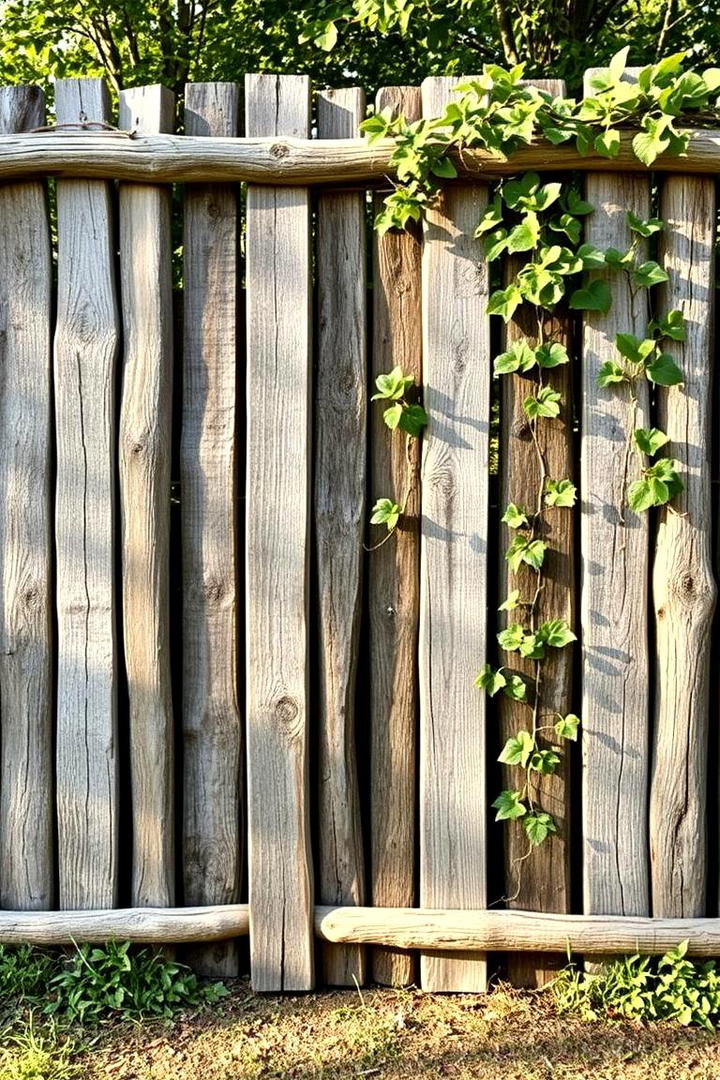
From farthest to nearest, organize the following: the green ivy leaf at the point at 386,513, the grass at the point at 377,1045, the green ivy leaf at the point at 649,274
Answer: the green ivy leaf at the point at 386,513, the green ivy leaf at the point at 649,274, the grass at the point at 377,1045

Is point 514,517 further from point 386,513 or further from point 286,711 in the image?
point 286,711

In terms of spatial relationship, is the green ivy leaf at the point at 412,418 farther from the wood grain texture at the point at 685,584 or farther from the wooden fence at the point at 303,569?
the wood grain texture at the point at 685,584

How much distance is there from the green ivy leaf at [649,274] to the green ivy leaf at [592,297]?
0.33 feet

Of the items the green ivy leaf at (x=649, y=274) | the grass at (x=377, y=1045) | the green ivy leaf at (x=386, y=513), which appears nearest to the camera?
the grass at (x=377, y=1045)

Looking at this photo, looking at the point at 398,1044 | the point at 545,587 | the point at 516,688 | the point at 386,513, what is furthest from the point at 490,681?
the point at 398,1044

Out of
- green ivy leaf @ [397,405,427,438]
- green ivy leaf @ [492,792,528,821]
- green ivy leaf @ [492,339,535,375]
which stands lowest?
green ivy leaf @ [492,792,528,821]

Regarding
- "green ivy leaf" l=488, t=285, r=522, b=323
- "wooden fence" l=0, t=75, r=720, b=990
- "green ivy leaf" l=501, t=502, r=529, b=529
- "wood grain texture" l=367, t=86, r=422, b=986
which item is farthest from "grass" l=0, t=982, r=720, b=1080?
"green ivy leaf" l=488, t=285, r=522, b=323

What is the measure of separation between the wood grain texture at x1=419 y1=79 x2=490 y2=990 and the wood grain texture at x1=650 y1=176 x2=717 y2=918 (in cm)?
54

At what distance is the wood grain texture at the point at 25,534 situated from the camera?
2.98 metres

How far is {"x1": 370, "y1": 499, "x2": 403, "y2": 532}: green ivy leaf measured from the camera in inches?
115

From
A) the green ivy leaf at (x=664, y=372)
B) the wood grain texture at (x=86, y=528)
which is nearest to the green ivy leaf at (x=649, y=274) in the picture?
the green ivy leaf at (x=664, y=372)

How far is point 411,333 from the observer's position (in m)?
2.96

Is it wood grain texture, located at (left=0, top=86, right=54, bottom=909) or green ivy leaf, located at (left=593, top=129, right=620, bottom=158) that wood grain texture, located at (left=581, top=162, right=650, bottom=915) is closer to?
green ivy leaf, located at (left=593, top=129, right=620, bottom=158)

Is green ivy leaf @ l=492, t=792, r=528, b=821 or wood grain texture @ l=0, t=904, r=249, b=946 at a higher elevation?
green ivy leaf @ l=492, t=792, r=528, b=821
